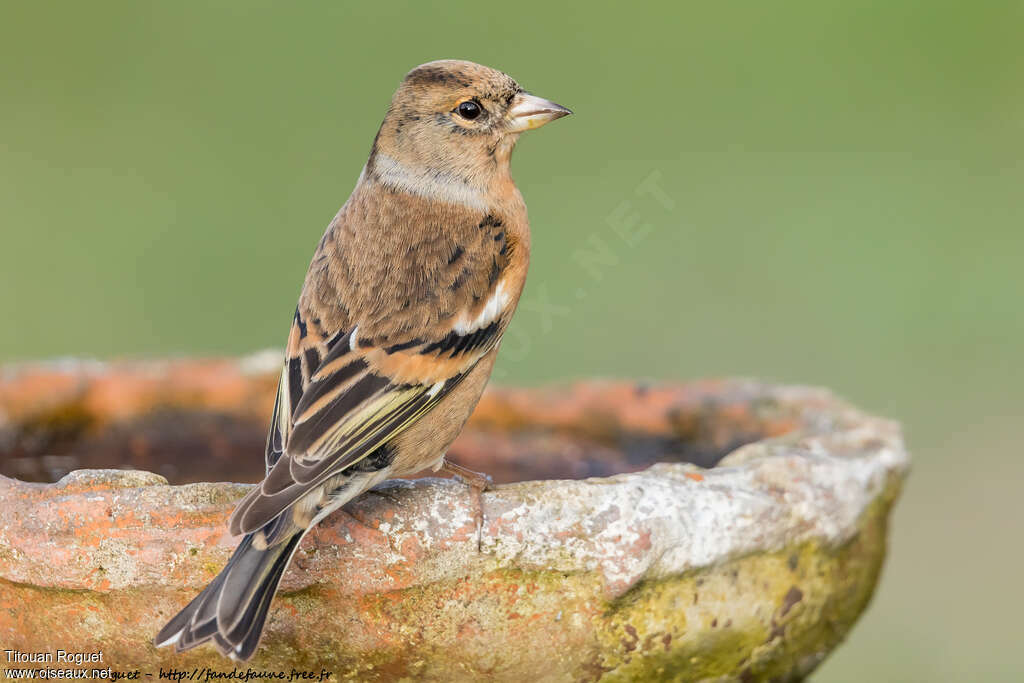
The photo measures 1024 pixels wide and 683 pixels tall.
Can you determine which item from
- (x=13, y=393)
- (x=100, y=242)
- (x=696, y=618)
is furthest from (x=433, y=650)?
(x=100, y=242)

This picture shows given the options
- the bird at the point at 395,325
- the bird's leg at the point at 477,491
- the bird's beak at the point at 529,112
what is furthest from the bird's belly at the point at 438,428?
the bird's beak at the point at 529,112

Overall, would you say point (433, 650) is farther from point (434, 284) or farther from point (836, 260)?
point (836, 260)

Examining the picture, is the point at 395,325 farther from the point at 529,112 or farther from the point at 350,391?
the point at 529,112

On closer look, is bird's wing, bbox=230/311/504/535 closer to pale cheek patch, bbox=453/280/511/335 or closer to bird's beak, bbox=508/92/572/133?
pale cheek patch, bbox=453/280/511/335

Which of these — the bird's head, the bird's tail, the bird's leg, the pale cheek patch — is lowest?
the bird's tail

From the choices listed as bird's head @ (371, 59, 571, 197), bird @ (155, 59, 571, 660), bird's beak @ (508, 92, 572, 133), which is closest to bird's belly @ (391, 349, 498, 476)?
bird @ (155, 59, 571, 660)

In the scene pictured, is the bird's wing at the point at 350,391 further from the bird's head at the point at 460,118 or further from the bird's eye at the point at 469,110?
the bird's eye at the point at 469,110

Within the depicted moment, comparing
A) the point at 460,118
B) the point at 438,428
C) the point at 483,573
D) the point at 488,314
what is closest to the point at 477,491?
the point at 483,573

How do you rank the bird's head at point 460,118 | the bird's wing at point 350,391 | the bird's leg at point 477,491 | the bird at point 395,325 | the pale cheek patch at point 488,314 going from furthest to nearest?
the bird's head at point 460,118, the pale cheek patch at point 488,314, the bird's wing at point 350,391, the bird's leg at point 477,491, the bird at point 395,325

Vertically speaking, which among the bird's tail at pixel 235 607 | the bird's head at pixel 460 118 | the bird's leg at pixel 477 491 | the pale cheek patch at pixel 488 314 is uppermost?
the bird's head at pixel 460 118

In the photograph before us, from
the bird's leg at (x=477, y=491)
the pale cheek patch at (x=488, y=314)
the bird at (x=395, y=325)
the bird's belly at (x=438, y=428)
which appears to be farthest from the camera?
the pale cheek patch at (x=488, y=314)
